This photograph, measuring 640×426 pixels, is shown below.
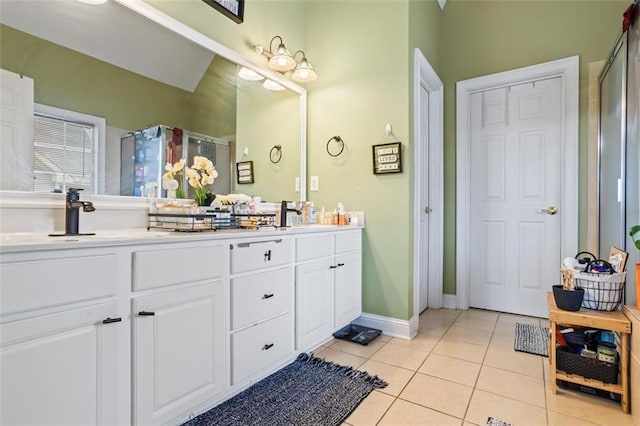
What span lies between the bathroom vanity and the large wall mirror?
57cm

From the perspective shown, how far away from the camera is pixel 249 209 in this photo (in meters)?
1.89

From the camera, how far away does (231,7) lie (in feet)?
6.98

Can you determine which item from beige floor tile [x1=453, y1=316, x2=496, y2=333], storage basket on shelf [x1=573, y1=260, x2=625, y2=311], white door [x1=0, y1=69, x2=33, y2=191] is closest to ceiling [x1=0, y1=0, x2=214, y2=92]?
white door [x1=0, y1=69, x2=33, y2=191]

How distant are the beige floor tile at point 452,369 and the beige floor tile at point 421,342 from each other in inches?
5.7

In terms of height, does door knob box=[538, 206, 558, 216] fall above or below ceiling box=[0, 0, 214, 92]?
below

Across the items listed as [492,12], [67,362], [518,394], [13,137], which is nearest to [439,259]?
[518,394]

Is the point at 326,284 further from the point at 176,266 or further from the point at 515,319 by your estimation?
the point at 515,319

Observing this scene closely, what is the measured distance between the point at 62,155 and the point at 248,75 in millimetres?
1355

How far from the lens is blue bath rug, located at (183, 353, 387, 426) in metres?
1.44

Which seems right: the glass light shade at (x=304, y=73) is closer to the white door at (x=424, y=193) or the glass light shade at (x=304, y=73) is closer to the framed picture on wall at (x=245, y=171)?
the framed picture on wall at (x=245, y=171)

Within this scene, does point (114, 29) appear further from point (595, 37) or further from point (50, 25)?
point (595, 37)

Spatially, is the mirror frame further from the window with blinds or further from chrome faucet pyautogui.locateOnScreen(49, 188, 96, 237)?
chrome faucet pyautogui.locateOnScreen(49, 188, 96, 237)

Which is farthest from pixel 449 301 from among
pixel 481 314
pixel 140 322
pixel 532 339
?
pixel 140 322

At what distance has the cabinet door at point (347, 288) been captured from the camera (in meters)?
2.29
